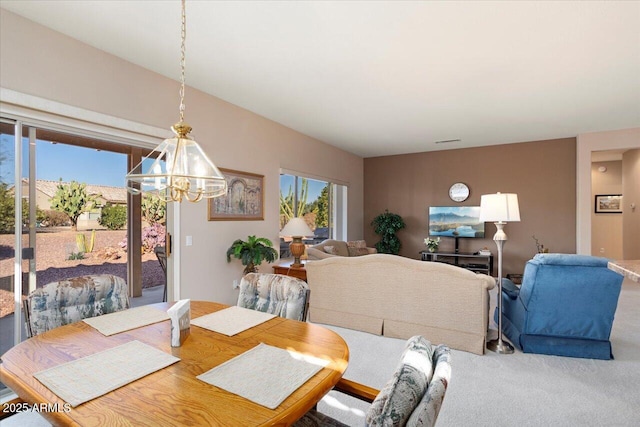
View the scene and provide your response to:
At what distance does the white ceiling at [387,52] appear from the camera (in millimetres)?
2264

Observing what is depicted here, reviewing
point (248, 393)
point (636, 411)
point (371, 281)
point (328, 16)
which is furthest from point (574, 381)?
point (328, 16)

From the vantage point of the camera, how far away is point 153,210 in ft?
11.7

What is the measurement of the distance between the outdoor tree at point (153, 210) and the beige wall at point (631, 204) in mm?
8273

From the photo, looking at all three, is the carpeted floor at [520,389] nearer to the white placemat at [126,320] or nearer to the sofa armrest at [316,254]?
the white placemat at [126,320]

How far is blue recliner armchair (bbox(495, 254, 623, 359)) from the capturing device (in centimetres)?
269

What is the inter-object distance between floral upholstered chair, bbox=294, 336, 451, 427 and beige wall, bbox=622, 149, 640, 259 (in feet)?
25.3

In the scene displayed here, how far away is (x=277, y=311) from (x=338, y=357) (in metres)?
0.75

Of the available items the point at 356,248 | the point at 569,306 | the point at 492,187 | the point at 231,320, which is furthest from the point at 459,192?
the point at 231,320

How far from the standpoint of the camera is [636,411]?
2.08 m

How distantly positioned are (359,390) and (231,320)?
821 millimetres

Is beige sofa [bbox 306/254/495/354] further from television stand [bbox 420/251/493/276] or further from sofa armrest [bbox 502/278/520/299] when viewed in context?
television stand [bbox 420/251/493/276]

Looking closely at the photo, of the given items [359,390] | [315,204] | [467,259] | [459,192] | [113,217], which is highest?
[459,192]

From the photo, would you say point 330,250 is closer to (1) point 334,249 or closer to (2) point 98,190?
(1) point 334,249

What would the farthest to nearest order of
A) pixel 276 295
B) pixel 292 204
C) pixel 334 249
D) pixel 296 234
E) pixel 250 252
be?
pixel 292 204 → pixel 334 249 → pixel 296 234 → pixel 250 252 → pixel 276 295
